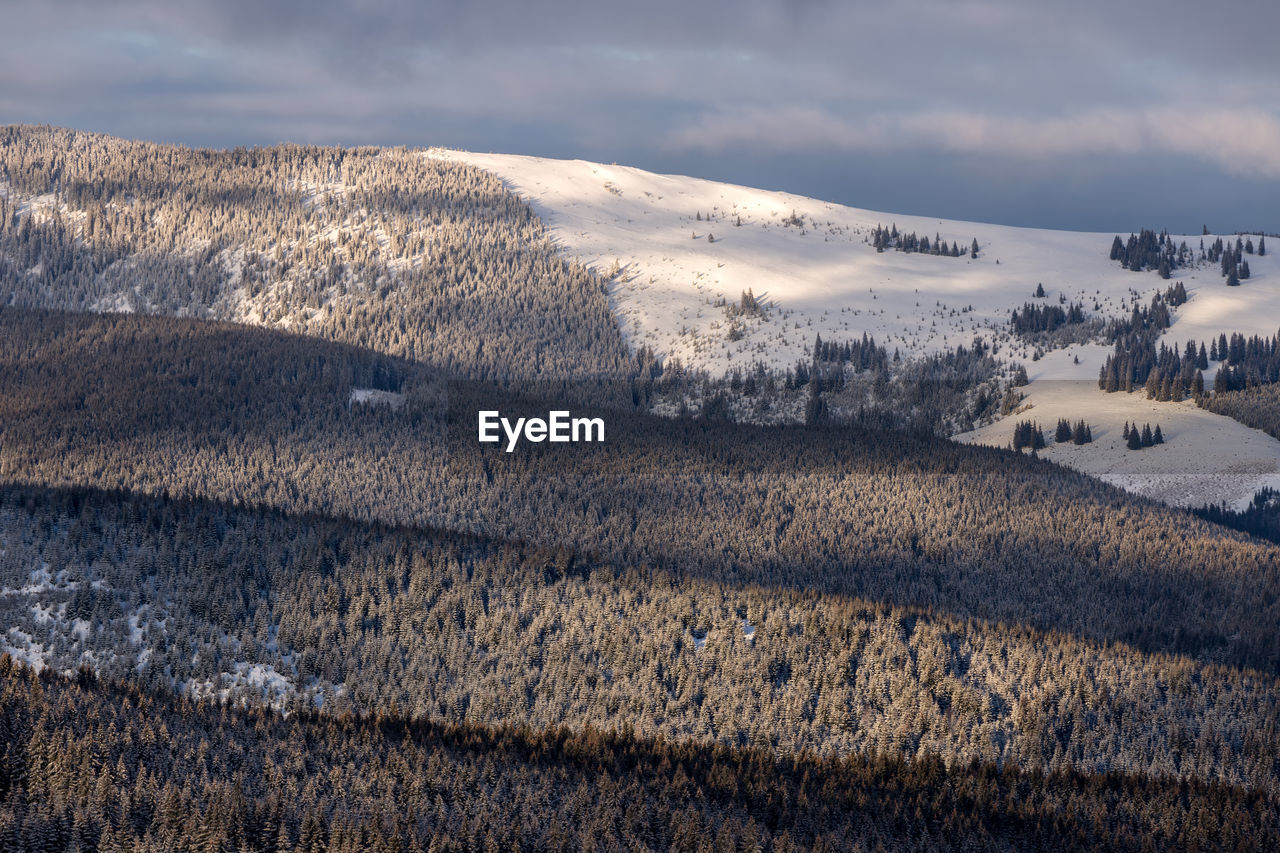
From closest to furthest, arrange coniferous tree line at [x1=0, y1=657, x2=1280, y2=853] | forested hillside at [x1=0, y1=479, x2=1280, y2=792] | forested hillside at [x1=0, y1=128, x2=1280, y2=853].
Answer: coniferous tree line at [x1=0, y1=657, x2=1280, y2=853] → forested hillside at [x1=0, y1=128, x2=1280, y2=853] → forested hillside at [x1=0, y1=479, x2=1280, y2=792]

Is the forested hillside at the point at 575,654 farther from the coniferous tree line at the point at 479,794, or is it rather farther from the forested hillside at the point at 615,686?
the coniferous tree line at the point at 479,794

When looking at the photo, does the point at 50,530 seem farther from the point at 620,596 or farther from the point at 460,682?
the point at 620,596

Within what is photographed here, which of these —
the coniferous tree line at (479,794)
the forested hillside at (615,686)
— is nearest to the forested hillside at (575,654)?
the forested hillside at (615,686)

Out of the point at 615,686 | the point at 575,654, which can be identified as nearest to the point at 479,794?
the point at 615,686

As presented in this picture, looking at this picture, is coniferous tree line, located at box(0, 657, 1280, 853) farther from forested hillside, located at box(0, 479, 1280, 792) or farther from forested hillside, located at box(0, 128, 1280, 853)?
forested hillside, located at box(0, 479, 1280, 792)

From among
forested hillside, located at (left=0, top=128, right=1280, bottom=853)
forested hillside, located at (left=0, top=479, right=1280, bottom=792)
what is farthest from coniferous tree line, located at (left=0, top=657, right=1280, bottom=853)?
forested hillside, located at (left=0, top=479, right=1280, bottom=792)

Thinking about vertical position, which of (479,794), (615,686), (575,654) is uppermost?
(479,794)

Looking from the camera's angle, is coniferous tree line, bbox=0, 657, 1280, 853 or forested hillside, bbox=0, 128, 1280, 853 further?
forested hillside, bbox=0, 128, 1280, 853

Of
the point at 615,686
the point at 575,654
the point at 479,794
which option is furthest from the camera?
the point at 575,654

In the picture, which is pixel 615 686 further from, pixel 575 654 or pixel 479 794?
pixel 479 794

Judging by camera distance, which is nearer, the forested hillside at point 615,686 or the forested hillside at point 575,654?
the forested hillside at point 615,686

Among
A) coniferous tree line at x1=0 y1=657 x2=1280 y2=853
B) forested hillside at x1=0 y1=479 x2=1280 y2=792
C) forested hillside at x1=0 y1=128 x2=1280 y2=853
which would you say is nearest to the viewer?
coniferous tree line at x1=0 y1=657 x2=1280 y2=853
